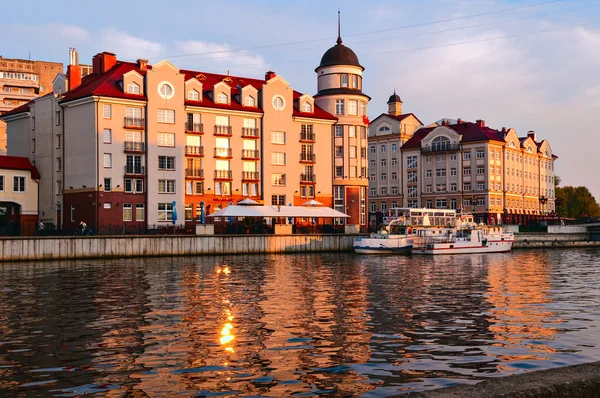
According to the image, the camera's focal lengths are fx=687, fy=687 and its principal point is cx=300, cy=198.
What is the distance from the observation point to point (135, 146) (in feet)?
257

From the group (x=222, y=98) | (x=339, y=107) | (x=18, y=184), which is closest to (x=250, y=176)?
(x=222, y=98)

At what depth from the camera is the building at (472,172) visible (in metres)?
128

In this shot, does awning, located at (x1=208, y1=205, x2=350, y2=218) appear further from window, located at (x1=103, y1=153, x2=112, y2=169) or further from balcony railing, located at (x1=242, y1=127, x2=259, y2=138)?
balcony railing, located at (x1=242, y1=127, x2=259, y2=138)

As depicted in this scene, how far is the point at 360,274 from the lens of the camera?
148ft

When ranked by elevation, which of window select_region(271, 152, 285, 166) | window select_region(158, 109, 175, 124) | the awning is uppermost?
window select_region(158, 109, 175, 124)

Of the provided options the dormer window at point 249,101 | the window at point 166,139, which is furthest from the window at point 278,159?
the window at point 166,139

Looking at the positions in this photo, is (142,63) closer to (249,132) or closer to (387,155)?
(249,132)

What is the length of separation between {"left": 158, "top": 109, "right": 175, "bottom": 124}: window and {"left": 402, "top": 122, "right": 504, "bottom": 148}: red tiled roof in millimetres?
66989

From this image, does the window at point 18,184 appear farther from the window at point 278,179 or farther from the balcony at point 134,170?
the window at point 278,179

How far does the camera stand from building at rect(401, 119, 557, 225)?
128250mm

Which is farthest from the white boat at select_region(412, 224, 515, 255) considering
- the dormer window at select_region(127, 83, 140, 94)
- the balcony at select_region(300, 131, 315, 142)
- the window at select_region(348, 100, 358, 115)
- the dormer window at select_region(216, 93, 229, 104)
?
the dormer window at select_region(127, 83, 140, 94)

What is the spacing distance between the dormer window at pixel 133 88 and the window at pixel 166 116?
3.42m

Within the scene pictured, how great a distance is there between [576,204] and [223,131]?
11621 cm

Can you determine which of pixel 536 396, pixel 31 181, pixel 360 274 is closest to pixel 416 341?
pixel 536 396
